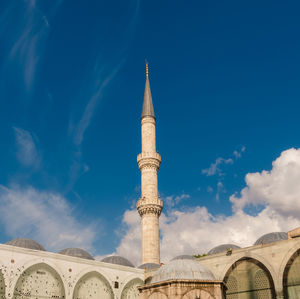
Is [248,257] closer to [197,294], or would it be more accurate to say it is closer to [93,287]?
[93,287]

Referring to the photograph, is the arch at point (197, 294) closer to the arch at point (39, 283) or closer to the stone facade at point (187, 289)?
the stone facade at point (187, 289)

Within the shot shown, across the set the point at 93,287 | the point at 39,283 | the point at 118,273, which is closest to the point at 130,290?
the point at 118,273

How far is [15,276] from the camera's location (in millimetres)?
26766

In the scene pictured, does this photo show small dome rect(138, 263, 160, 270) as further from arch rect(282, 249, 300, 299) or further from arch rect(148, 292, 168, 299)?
Result: arch rect(148, 292, 168, 299)

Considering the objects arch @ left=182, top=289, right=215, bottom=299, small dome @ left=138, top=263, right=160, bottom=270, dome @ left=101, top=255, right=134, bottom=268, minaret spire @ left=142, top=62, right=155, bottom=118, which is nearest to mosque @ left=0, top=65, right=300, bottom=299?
small dome @ left=138, top=263, right=160, bottom=270

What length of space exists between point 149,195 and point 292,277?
20.6m

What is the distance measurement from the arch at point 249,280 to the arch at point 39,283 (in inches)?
521

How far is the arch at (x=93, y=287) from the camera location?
30.7 m

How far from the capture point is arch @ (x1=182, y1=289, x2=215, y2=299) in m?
16.0

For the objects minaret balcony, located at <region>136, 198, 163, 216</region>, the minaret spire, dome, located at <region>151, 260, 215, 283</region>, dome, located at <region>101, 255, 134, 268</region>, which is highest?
the minaret spire

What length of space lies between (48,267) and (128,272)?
872 centimetres

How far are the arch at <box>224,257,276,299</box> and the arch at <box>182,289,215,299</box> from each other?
474 inches

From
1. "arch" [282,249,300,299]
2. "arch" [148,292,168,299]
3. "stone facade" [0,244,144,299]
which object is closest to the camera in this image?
"arch" [148,292,168,299]

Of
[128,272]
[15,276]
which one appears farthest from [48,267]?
[128,272]
